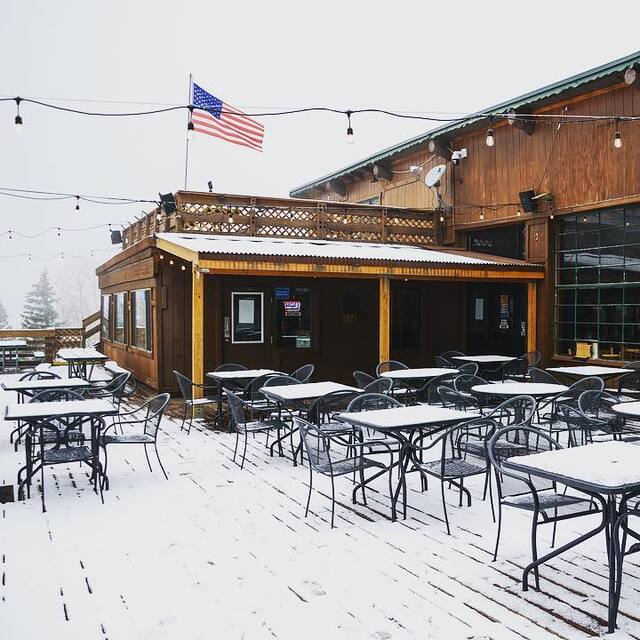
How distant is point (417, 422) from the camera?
517cm

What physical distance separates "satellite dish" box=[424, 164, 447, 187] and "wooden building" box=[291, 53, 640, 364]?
15.7 inches

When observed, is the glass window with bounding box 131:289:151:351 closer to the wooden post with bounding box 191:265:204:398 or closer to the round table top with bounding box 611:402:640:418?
the wooden post with bounding box 191:265:204:398

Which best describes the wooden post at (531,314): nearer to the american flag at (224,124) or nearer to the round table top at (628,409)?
the american flag at (224,124)

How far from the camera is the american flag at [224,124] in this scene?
11.7m

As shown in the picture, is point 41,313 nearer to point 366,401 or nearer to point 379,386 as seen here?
point 379,386

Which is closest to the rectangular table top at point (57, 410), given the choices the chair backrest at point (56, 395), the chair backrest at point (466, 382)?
the chair backrest at point (56, 395)

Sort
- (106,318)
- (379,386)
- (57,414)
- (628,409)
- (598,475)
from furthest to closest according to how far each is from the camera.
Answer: (106,318)
(379,386)
(628,409)
(57,414)
(598,475)

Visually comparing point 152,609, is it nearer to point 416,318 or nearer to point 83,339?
point 416,318

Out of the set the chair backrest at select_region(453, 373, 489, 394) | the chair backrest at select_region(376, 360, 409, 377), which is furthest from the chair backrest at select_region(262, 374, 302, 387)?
the chair backrest at select_region(376, 360, 409, 377)

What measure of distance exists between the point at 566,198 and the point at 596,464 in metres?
10.00

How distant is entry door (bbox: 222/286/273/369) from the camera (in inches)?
496

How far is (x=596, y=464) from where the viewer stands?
3715 millimetres

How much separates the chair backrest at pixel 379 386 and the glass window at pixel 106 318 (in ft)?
41.1

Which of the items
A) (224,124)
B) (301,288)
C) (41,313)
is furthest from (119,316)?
(41,313)
